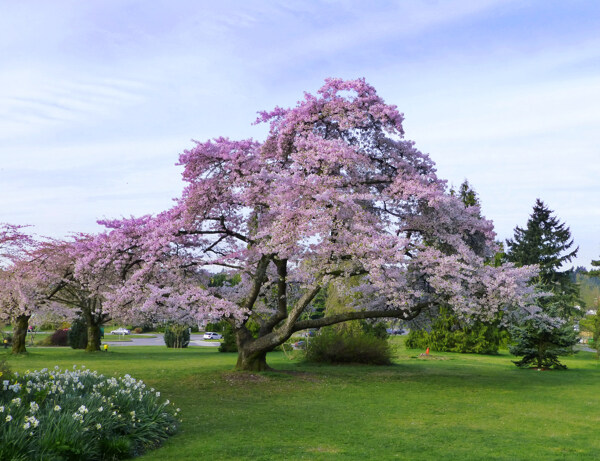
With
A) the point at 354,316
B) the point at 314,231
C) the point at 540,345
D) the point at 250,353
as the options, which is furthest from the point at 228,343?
the point at 314,231

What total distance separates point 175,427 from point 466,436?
5.83 metres

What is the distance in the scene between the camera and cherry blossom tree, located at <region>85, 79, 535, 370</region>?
1741cm

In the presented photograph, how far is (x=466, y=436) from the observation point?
Answer: 11055mm

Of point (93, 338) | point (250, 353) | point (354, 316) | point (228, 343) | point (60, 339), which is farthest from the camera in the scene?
point (60, 339)

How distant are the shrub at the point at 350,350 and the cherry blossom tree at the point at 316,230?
6046 mm

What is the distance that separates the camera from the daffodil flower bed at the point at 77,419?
8.11 m

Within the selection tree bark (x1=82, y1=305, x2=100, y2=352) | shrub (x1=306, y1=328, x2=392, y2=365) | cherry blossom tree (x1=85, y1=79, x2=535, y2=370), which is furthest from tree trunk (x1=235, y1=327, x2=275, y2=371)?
tree bark (x1=82, y1=305, x2=100, y2=352)

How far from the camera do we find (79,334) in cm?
4200

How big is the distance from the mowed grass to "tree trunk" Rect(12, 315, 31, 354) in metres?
10.1

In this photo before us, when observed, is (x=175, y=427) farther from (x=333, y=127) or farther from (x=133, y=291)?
(x=333, y=127)

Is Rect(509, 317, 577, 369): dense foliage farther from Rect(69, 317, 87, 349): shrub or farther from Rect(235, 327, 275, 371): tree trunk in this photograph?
Rect(69, 317, 87, 349): shrub

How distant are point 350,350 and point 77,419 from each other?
19.6m

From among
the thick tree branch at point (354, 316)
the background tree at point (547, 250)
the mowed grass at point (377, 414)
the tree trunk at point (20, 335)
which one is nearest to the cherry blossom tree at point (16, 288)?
the tree trunk at point (20, 335)

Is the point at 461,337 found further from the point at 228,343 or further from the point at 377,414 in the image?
the point at 377,414
